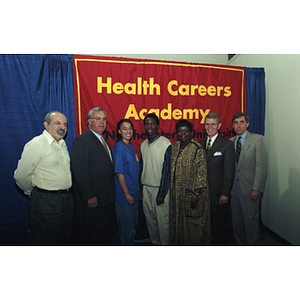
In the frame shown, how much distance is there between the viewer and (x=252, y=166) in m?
2.16

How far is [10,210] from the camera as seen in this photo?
2.20 metres

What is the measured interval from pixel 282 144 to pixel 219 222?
152cm

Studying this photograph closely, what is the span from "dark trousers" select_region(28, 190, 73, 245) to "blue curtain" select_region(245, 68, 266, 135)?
2.96 m


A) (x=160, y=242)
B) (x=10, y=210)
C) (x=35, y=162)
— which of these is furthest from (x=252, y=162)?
(x=10, y=210)

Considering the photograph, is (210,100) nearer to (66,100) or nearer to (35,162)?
A: (66,100)

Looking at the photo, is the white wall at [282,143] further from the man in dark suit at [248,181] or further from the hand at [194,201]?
the hand at [194,201]

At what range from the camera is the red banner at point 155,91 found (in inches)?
92.1

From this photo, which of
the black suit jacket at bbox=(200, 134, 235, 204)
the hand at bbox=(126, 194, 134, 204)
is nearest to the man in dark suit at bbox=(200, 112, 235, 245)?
the black suit jacket at bbox=(200, 134, 235, 204)

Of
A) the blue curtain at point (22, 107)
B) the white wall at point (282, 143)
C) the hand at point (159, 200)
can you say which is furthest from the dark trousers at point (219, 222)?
the blue curtain at point (22, 107)

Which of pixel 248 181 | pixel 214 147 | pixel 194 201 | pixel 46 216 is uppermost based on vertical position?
pixel 214 147

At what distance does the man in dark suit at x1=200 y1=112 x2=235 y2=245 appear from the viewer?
2.00 m

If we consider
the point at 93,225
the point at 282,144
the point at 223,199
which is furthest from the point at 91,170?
the point at 282,144

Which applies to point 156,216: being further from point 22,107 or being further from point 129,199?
point 22,107

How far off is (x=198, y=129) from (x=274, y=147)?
3.93ft
